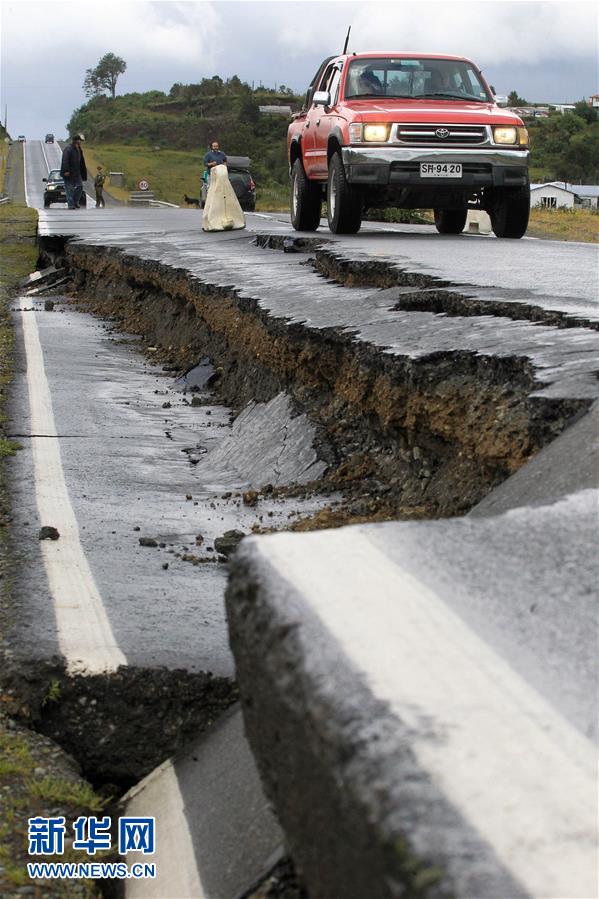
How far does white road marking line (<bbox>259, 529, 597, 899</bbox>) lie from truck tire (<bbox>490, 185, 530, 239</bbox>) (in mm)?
11622

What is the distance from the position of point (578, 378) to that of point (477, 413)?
17.0 inches

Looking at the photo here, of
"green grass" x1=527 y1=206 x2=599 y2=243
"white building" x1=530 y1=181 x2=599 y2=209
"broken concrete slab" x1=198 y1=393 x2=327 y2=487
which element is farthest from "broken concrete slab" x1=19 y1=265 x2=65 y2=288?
"white building" x1=530 y1=181 x2=599 y2=209

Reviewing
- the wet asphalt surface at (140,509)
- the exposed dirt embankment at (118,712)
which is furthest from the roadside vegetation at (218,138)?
the exposed dirt embankment at (118,712)

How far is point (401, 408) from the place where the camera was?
192 inches

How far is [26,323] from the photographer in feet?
38.4

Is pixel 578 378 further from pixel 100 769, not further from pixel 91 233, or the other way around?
pixel 91 233

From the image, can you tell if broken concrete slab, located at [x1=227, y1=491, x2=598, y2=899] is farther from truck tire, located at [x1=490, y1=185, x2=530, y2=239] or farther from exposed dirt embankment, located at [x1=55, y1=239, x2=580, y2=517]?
truck tire, located at [x1=490, y1=185, x2=530, y2=239]

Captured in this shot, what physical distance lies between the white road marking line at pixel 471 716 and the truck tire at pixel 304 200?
13105mm

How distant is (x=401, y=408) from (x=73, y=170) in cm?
2439

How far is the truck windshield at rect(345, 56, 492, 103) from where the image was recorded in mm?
12961

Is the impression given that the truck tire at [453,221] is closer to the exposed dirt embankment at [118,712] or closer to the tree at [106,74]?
the exposed dirt embankment at [118,712]

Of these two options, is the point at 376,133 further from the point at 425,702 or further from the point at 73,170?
the point at 73,170

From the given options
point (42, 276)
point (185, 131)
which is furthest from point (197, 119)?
point (42, 276)

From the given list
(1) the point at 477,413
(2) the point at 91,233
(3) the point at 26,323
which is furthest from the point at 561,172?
(1) the point at 477,413
